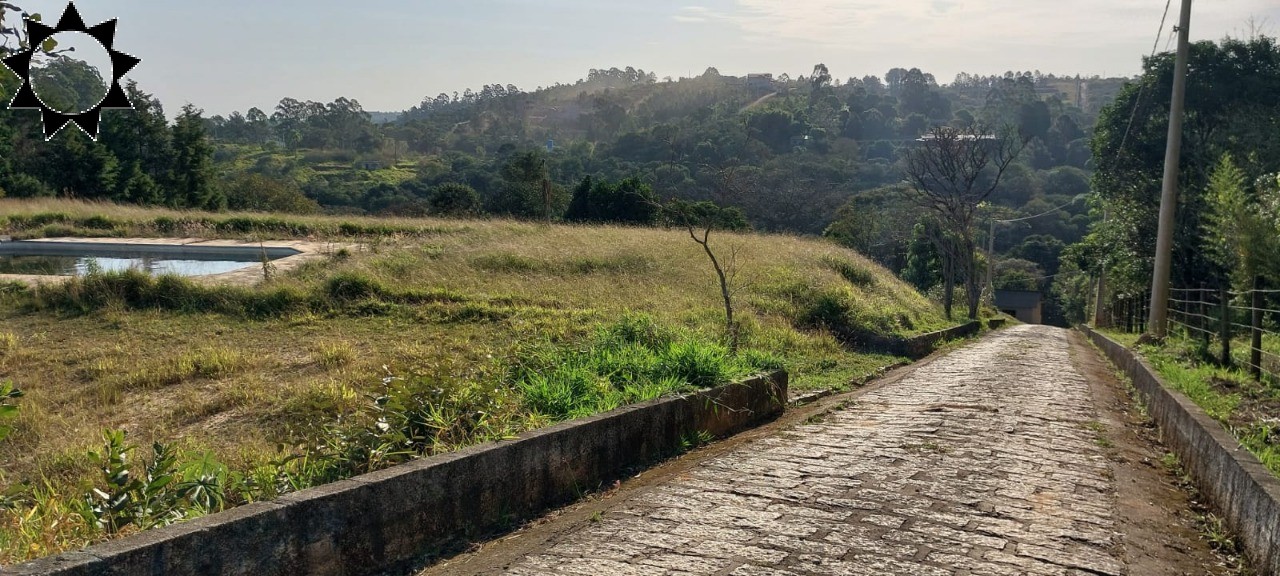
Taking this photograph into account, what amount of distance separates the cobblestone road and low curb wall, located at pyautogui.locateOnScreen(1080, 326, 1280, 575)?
620 mm

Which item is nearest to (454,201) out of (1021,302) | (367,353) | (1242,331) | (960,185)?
(960,185)

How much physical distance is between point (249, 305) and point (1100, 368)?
14.7 m

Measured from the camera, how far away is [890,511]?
18.4 feet

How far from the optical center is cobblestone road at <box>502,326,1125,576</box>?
15.5ft

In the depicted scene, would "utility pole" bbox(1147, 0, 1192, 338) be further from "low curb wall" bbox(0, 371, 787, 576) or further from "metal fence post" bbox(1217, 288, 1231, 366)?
"low curb wall" bbox(0, 371, 787, 576)

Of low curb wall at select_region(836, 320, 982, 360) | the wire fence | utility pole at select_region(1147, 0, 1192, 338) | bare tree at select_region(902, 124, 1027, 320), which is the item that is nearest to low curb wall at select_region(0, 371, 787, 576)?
the wire fence

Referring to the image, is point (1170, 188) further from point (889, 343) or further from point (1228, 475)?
point (1228, 475)

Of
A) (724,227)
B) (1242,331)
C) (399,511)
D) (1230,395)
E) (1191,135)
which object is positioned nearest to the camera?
(399,511)

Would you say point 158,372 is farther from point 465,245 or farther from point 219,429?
point 465,245

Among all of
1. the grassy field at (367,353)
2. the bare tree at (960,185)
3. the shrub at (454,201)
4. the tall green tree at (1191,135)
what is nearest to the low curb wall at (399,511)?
the grassy field at (367,353)

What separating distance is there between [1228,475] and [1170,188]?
43.7ft

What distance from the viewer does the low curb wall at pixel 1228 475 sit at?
15.5 feet

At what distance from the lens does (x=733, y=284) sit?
19.2 m

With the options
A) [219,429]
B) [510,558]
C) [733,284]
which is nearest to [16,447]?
[219,429]
